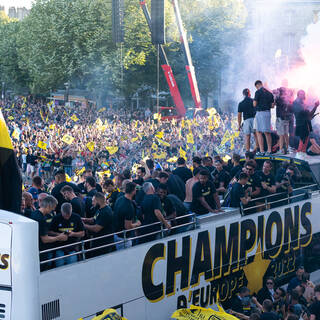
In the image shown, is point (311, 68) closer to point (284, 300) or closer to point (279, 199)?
point (279, 199)

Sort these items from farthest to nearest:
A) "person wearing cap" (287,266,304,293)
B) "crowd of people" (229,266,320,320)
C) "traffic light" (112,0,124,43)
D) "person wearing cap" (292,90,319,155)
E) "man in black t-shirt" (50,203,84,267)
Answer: "traffic light" (112,0,124,43), "person wearing cap" (292,90,319,155), "person wearing cap" (287,266,304,293), "crowd of people" (229,266,320,320), "man in black t-shirt" (50,203,84,267)

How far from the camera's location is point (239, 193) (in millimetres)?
10031

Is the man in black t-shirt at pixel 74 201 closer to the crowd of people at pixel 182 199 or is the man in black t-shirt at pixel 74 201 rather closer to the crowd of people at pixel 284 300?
the crowd of people at pixel 182 199

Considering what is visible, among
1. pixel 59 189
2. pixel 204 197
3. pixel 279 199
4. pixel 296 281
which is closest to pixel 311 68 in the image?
pixel 279 199

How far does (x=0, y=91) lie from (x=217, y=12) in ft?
125

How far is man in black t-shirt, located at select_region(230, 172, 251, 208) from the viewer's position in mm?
9961

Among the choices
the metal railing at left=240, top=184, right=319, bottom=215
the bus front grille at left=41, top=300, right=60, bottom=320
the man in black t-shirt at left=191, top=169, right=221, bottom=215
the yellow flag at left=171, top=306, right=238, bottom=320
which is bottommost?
the yellow flag at left=171, top=306, right=238, bottom=320

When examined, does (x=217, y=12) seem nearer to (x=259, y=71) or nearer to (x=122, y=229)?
(x=259, y=71)

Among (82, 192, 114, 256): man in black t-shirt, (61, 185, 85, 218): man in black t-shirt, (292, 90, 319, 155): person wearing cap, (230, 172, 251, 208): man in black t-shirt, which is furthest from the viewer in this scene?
(292, 90, 319, 155): person wearing cap

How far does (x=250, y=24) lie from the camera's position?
56688mm

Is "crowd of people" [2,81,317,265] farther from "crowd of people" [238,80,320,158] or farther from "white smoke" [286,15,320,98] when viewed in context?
"white smoke" [286,15,320,98]

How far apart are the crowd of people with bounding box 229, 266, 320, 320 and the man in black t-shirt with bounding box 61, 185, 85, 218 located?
2.77 metres

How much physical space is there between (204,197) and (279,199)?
1870mm

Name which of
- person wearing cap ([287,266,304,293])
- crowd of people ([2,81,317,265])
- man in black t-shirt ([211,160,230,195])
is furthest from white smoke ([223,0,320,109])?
person wearing cap ([287,266,304,293])
